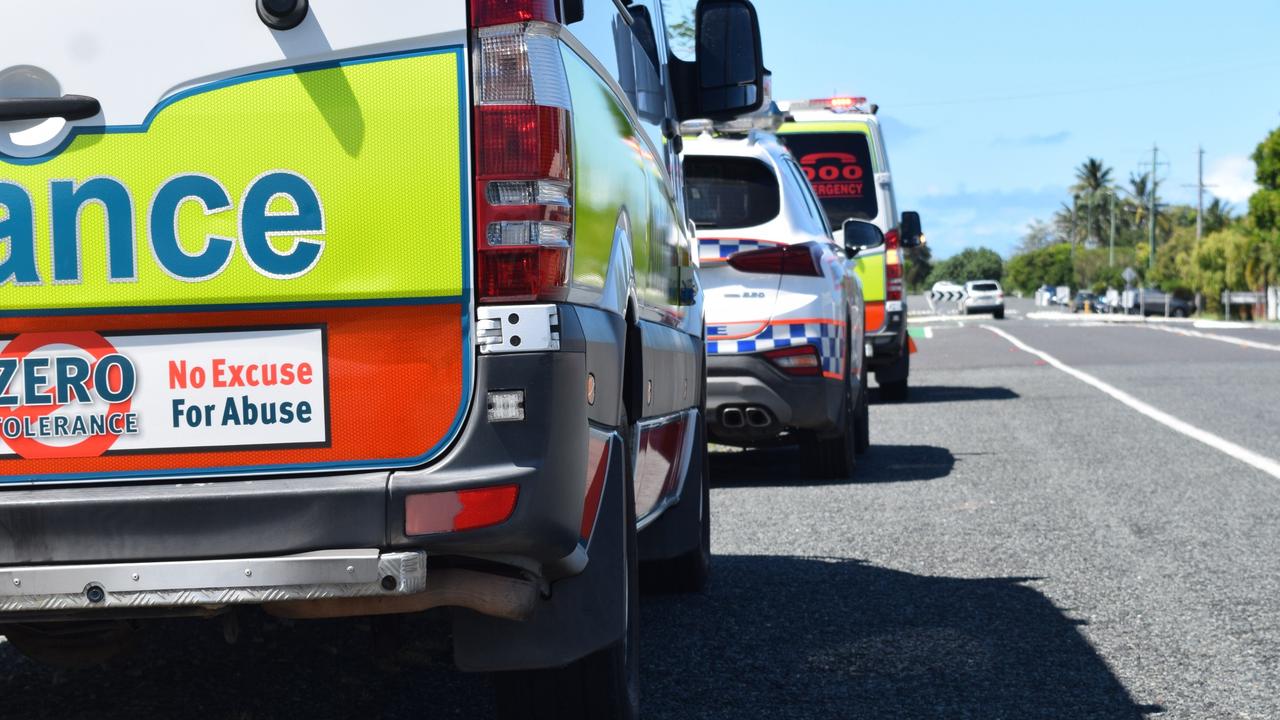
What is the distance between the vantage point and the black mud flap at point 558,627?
11.6ft

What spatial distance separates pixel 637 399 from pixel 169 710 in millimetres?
1561

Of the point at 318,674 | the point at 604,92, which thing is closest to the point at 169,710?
the point at 318,674

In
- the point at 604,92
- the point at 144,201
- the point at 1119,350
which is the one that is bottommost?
the point at 1119,350

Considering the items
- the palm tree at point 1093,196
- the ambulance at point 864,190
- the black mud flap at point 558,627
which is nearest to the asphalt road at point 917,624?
the black mud flap at point 558,627

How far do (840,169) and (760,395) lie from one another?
23.8ft

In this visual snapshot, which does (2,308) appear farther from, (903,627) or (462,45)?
(903,627)

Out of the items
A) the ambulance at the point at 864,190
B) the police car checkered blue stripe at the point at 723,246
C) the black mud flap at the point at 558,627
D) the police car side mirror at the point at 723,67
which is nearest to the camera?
the black mud flap at the point at 558,627

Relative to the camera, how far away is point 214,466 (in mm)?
3242

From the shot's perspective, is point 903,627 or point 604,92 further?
point 903,627

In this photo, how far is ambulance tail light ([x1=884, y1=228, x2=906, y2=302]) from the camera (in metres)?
16.1

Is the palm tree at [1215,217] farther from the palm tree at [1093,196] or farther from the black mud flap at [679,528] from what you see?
the black mud flap at [679,528]

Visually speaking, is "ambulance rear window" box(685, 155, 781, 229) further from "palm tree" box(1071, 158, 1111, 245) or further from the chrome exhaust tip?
"palm tree" box(1071, 158, 1111, 245)

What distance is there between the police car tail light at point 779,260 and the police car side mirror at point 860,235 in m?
1.22

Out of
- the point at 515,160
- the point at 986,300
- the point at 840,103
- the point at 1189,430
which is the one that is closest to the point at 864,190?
the point at 840,103
